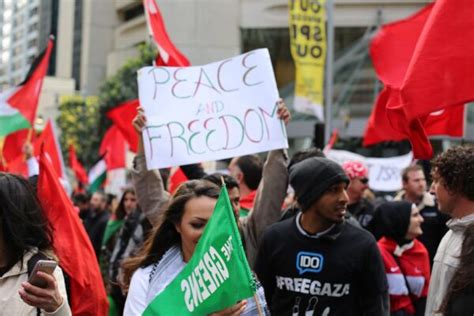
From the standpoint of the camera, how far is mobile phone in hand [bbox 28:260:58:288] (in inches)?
94.4

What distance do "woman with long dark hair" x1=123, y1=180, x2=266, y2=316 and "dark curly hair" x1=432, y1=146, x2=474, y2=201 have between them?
1074 millimetres

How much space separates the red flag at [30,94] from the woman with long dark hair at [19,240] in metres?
4.83

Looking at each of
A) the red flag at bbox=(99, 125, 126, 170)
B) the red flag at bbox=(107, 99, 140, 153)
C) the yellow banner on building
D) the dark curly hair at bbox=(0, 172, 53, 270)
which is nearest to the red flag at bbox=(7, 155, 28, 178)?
the red flag at bbox=(107, 99, 140, 153)

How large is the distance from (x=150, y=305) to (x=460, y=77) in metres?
2.09

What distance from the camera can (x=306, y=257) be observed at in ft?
12.0

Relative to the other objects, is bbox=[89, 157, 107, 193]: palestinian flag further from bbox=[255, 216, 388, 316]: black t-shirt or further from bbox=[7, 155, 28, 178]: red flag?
bbox=[255, 216, 388, 316]: black t-shirt

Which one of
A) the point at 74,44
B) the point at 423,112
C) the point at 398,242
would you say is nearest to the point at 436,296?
the point at 423,112

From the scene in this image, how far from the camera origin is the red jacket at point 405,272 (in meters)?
4.91

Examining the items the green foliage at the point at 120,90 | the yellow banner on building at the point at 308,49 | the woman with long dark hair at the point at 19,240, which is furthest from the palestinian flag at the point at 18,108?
the green foliage at the point at 120,90

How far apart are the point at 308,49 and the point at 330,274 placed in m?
11.1

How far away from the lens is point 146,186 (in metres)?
4.73

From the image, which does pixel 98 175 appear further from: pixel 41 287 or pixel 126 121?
pixel 41 287

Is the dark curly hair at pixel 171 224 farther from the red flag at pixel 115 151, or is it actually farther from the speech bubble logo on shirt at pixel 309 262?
the red flag at pixel 115 151

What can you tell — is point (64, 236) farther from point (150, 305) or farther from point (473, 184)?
point (473, 184)
